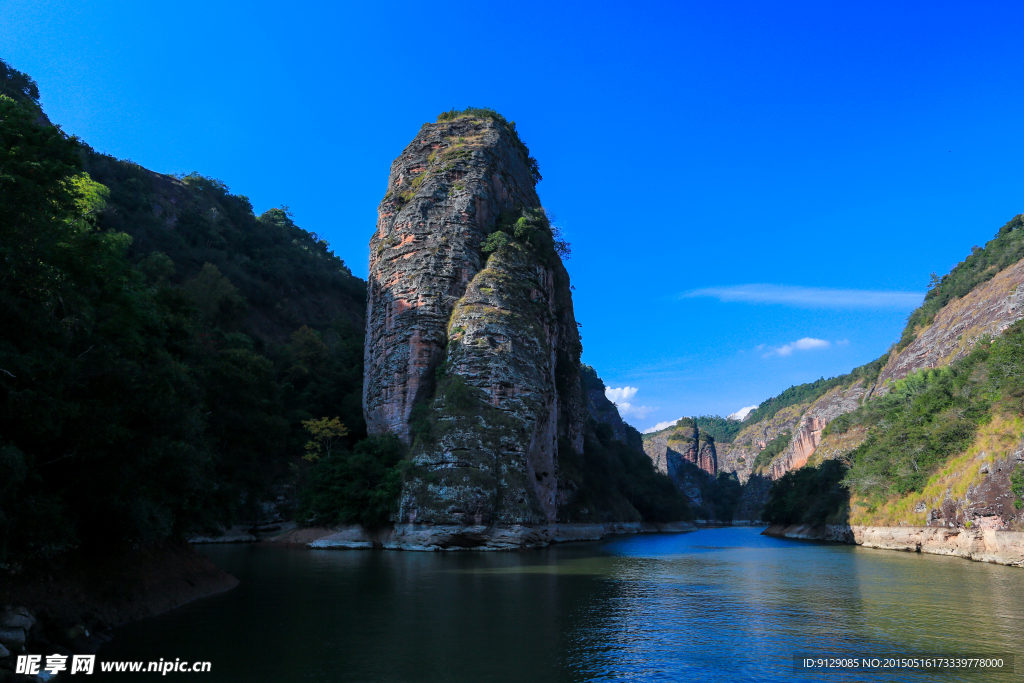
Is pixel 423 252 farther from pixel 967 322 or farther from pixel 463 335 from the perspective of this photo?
Answer: pixel 967 322

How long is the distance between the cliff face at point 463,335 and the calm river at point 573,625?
1550 cm

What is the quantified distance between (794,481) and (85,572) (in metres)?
85.1

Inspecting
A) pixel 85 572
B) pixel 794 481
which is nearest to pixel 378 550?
pixel 85 572

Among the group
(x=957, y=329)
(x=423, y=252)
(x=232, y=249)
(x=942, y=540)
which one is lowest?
(x=942, y=540)

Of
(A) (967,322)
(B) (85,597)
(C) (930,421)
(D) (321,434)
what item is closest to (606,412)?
(A) (967,322)

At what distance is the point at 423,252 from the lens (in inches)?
2112

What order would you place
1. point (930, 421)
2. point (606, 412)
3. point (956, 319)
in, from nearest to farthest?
point (930, 421), point (956, 319), point (606, 412)

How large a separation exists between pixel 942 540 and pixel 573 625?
111 ft

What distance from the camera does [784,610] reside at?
1781 cm

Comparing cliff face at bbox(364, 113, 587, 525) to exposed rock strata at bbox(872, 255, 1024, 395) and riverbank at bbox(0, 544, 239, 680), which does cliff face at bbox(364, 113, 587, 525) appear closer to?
riverbank at bbox(0, 544, 239, 680)

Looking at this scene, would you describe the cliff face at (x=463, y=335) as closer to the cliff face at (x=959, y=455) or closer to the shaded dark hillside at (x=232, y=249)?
the cliff face at (x=959, y=455)

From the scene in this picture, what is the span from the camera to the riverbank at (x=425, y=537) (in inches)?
1610

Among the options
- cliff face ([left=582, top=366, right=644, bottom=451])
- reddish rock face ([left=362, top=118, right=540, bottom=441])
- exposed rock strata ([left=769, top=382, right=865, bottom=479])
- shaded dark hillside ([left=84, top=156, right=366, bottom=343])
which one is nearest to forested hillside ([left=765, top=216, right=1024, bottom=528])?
reddish rock face ([left=362, top=118, right=540, bottom=441])

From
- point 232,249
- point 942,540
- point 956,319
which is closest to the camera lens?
point 942,540
